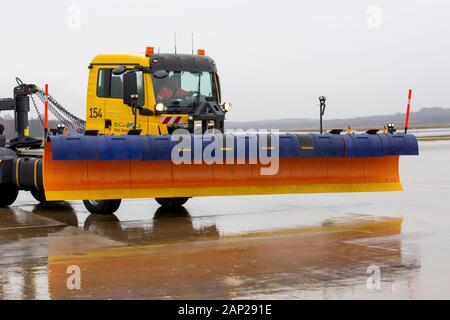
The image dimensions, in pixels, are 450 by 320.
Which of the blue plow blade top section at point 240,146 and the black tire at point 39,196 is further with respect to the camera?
the black tire at point 39,196

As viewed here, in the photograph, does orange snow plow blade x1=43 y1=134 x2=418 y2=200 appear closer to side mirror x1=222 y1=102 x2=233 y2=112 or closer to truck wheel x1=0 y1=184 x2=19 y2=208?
side mirror x1=222 y1=102 x2=233 y2=112

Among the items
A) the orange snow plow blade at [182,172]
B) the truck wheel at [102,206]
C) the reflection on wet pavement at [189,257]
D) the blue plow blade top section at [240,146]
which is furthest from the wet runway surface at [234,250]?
the blue plow blade top section at [240,146]

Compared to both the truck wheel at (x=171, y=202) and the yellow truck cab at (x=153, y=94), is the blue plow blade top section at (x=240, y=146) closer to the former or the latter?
the yellow truck cab at (x=153, y=94)

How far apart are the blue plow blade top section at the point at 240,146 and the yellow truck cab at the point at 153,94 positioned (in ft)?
4.28

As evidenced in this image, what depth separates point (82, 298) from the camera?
6410mm

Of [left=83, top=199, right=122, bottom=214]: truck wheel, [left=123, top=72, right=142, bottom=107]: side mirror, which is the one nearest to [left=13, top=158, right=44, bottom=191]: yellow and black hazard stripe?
[left=83, top=199, right=122, bottom=214]: truck wheel

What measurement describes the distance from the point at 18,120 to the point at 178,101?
573 cm

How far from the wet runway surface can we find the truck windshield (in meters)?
1.97

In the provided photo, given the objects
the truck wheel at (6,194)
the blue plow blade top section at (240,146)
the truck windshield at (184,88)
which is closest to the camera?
the blue plow blade top section at (240,146)

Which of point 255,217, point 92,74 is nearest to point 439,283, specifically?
point 255,217

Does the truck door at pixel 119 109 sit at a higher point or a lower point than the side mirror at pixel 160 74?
lower

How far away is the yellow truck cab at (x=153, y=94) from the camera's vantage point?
43.1 ft

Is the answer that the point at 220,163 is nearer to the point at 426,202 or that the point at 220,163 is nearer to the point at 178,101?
the point at 178,101

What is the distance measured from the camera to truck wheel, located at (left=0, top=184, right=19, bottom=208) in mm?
14531
